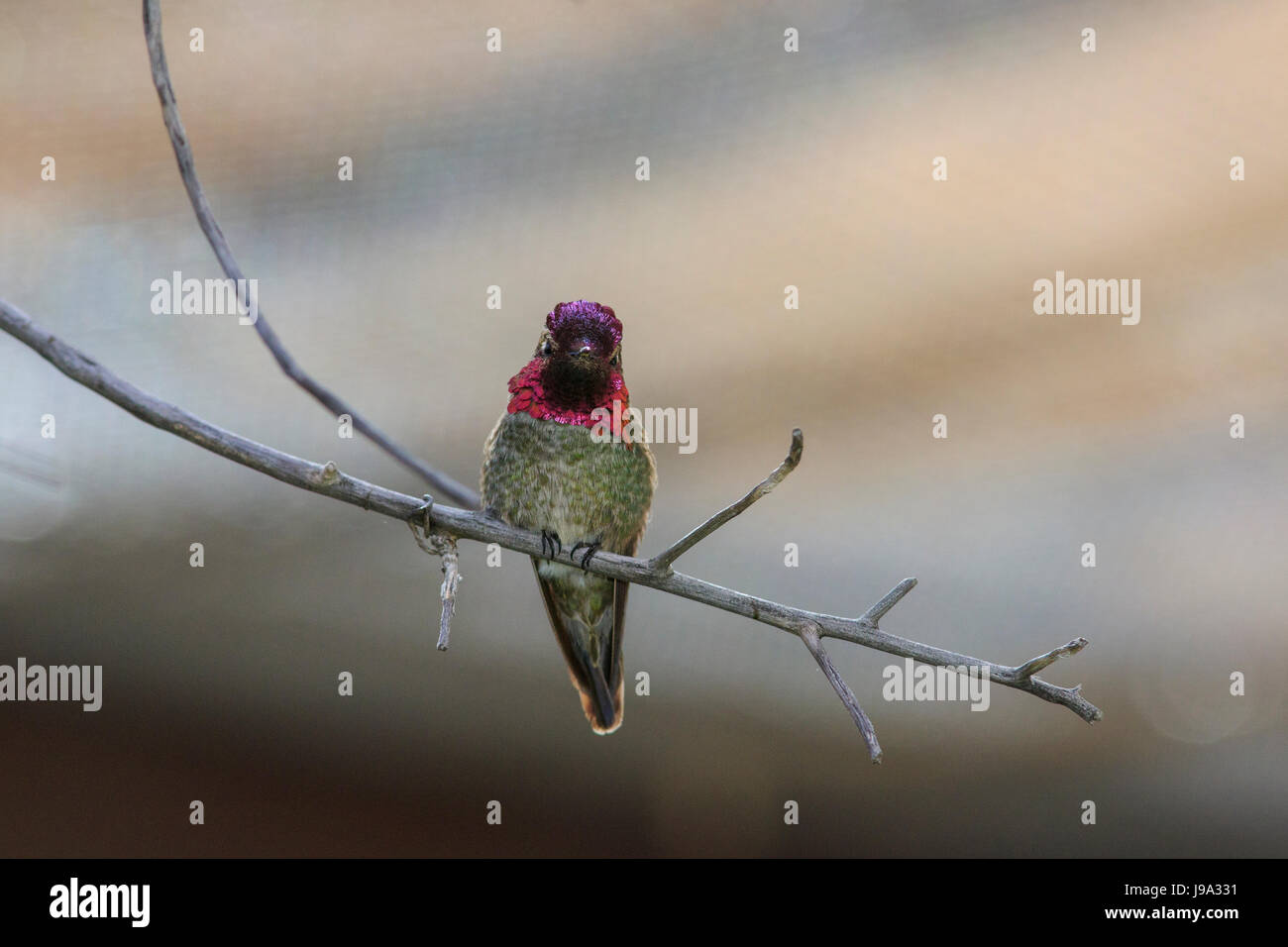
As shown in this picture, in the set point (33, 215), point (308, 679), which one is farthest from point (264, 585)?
point (33, 215)

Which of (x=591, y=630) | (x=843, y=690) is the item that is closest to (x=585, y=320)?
(x=843, y=690)

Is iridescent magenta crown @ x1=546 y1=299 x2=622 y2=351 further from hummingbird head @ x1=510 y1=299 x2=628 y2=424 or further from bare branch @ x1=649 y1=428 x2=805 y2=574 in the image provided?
bare branch @ x1=649 y1=428 x2=805 y2=574

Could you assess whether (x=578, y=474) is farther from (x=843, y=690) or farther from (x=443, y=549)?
(x=843, y=690)

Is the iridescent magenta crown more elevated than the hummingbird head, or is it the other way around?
the iridescent magenta crown

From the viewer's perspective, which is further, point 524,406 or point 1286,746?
point 1286,746

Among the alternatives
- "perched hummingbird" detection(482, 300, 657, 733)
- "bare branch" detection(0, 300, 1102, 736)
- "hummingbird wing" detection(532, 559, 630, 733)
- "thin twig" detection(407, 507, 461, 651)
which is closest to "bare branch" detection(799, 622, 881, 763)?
"bare branch" detection(0, 300, 1102, 736)

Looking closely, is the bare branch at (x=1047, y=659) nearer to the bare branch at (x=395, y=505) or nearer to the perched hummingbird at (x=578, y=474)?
the bare branch at (x=395, y=505)

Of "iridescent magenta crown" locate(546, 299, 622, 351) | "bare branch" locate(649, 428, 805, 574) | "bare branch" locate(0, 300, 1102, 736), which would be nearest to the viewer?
"bare branch" locate(649, 428, 805, 574)

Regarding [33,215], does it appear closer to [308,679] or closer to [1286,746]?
[308,679]
